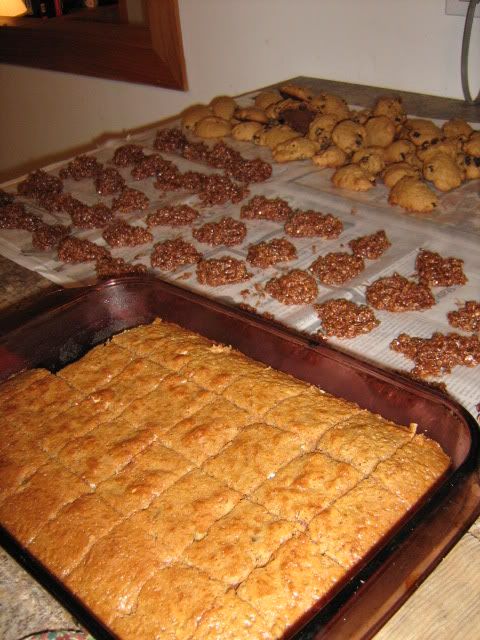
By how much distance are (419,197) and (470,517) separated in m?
1.96

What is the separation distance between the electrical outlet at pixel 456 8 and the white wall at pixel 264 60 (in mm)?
44

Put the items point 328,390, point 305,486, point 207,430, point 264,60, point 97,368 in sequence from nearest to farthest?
1. point 305,486
2. point 207,430
3. point 328,390
4. point 97,368
5. point 264,60

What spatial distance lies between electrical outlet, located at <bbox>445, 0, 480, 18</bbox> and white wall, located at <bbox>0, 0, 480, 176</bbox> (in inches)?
1.7

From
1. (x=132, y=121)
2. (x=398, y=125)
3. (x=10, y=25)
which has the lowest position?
(x=132, y=121)

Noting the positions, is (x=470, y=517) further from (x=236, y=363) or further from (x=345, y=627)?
(x=236, y=363)

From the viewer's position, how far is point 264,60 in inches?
195

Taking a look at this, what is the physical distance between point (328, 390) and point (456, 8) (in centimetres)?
305

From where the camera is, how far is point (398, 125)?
3564 millimetres

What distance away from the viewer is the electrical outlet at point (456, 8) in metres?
3.64

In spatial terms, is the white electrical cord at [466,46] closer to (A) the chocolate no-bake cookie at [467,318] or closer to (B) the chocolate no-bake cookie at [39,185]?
(A) the chocolate no-bake cookie at [467,318]

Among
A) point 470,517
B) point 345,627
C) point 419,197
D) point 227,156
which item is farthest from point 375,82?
point 345,627

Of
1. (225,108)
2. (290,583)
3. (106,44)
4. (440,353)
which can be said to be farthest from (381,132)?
(106,44)

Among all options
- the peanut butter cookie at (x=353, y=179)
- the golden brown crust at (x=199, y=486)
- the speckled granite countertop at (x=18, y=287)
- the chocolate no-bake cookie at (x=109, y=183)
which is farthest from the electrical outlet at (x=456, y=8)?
the golden brown crust at (x=199, y=486)

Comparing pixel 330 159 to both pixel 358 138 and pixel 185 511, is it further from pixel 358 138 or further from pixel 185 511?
pixel 185 511
